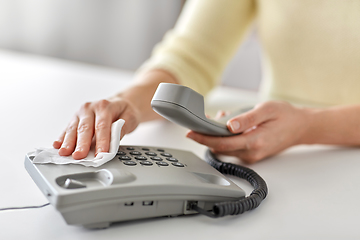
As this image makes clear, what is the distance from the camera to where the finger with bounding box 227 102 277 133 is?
1.78ft

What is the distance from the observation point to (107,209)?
35 cm

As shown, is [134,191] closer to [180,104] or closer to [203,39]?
[180,104]

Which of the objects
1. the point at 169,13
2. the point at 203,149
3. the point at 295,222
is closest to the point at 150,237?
the point at 295,222

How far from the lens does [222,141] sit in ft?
1.81

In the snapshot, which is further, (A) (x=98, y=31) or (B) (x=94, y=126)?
(A) (x=98, y=31)

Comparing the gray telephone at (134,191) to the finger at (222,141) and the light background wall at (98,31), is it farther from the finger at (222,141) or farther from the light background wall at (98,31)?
the light background wall at (98,31)

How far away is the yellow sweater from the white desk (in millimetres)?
224

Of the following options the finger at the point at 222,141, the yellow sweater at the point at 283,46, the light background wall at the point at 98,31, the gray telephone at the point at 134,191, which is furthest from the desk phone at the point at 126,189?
the light background wall at the point at 98,31

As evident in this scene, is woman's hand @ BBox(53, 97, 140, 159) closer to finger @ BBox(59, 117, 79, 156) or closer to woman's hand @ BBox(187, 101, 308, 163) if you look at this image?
finger @ BBox(59, 117, 79, 156)

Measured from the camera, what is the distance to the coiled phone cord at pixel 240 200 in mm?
383

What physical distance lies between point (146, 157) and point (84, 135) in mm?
102

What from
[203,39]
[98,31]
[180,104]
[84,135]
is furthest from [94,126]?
[98,31]

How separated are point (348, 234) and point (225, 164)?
194mm

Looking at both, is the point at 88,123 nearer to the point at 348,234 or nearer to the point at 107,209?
the point at 107,209
